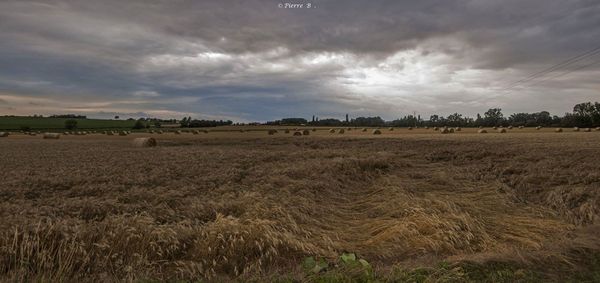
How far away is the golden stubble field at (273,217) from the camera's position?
23.4ft

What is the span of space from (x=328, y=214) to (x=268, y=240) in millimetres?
4173

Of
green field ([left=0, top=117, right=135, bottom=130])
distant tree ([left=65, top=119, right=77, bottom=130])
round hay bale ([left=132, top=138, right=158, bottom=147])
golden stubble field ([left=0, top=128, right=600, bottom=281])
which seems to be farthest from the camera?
distant tree ([left=65, top=119, right=77, bottom=130])

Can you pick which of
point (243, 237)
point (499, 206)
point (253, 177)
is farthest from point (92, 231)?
point (499, 206)

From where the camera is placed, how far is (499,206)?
12.8 meters

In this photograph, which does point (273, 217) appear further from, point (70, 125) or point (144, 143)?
point (70, 125)

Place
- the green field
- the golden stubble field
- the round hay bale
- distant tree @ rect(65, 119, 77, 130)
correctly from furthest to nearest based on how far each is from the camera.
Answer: distant tree @ rect(65, 119, 77, 130) → the green field → the round hay bale → the golden stubble field

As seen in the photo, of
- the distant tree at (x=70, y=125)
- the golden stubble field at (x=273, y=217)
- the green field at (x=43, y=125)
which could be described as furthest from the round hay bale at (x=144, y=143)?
the distant tree at (x=70, y=125)

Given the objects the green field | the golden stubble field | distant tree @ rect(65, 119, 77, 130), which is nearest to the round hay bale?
the golden stubble field

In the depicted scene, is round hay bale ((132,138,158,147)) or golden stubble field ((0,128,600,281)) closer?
golden stubble field ((0,128,600,281))

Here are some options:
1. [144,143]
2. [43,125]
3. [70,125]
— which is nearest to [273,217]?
[144,143]

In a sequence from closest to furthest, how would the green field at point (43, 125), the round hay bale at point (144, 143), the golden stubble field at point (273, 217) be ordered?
the golden stubble field at point (273, 217), the round hay bale at point (144, 143), the green field at point (43, 125)

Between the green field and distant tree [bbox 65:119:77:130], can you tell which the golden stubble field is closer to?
distant tree [bbox 65:119:77:130]

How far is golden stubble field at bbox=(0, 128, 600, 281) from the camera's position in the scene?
714cm

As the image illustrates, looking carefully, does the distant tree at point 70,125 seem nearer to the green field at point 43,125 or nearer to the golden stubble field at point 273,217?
the green field at point 43,125
